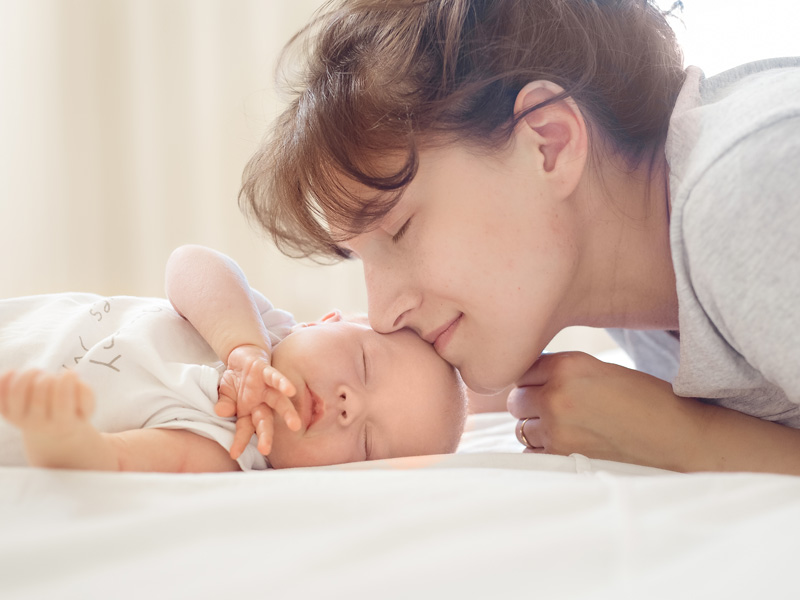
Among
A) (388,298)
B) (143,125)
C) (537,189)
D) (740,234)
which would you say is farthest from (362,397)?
(143,125)

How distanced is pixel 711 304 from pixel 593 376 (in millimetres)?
254

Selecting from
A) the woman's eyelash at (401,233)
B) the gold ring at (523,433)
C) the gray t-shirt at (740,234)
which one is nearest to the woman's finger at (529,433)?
the gold ring at (523,433)

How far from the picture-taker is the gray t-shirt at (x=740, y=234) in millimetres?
747

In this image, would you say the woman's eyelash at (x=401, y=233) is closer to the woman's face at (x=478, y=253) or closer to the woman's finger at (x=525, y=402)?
the woman's face at (x=478, y=253)

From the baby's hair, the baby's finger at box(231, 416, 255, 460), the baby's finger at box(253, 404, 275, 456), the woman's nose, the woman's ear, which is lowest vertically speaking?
the baby's hair

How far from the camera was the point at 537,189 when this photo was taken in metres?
0.95

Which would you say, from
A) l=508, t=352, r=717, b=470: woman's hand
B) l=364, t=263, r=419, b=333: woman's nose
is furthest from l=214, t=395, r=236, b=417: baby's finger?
l=508, t=352, r=717, b=470: woman's hand

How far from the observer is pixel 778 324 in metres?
0.75

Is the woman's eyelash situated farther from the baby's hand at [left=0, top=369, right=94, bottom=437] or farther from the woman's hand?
the baby's hand at [left=0, top=369, right=94, bottom=437]

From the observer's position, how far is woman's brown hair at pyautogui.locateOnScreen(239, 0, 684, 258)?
0.93 metres


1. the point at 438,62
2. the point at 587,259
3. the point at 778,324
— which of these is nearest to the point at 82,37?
the point at 438,62

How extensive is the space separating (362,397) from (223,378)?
0.19 m

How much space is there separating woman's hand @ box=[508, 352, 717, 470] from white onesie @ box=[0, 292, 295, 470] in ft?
1.40

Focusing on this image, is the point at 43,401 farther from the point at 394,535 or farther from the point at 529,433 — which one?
the point at 529,433
